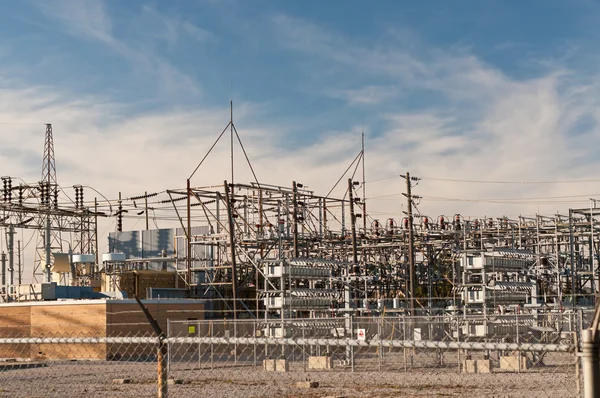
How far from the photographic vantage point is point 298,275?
35594 mm

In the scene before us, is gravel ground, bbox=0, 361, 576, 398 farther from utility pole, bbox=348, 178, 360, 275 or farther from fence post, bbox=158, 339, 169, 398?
utility pole, bbox=348, 178, 360, 275

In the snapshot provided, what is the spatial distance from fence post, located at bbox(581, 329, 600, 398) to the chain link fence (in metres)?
7.43

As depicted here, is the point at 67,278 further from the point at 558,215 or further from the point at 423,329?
the point at 558,215

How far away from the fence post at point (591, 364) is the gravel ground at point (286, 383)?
14.0 meters

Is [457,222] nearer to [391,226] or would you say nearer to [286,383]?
[391,226]

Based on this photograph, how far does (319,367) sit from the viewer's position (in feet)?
99.8

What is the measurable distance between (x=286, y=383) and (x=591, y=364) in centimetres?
1821

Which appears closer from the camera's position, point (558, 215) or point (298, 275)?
point (298, 275)

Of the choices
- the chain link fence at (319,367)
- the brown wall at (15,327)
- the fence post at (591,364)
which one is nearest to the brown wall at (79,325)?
the brown wall at (15,327)

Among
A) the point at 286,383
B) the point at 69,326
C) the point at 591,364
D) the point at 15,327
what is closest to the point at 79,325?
the point at 69,326

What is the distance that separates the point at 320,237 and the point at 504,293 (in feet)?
50.3

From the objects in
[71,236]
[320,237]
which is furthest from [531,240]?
[71,236]

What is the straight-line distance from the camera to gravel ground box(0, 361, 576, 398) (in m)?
20.5

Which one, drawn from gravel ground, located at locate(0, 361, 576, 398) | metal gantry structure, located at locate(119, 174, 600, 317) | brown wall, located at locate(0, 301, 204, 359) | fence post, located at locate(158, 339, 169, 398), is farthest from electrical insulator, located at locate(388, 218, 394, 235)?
fence post, located at locate(158, 339, 169, 398)
